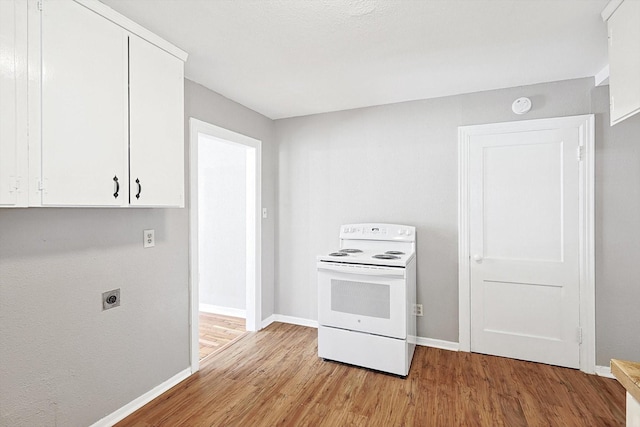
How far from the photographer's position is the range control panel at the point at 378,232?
306 centimetres

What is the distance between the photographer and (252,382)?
2492mm

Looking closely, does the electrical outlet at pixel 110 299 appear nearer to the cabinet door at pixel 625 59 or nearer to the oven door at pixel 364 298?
the oven door at pixel 364 298

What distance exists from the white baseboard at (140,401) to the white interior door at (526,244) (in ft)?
8.23

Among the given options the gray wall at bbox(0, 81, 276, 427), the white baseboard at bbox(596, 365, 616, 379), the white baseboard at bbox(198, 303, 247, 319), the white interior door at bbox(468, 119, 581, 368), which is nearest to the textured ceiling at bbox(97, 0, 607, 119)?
the white interior door at bbox(468, 119, 581, 368)

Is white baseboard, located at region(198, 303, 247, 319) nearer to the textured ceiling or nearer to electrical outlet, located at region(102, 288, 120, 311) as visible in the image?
electrical outlet, located at region(102, 288, 120, 311)

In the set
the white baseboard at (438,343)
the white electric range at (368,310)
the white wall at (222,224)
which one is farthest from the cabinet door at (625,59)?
the white wall at (222,224)

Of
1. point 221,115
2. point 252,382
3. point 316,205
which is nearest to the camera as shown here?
point 252,382

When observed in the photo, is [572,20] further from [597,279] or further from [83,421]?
[83,421]

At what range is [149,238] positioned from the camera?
Result: 2.25m

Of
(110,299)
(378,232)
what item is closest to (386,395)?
(378,232)

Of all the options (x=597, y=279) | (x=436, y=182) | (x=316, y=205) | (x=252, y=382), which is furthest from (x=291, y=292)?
(x=597, y=279)

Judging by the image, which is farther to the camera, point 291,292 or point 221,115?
point 291,292

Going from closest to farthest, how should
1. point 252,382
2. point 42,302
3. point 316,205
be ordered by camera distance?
1. point 42,302
2. point 252,382
3. point 316,205

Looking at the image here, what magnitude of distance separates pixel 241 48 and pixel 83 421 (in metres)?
2.43
